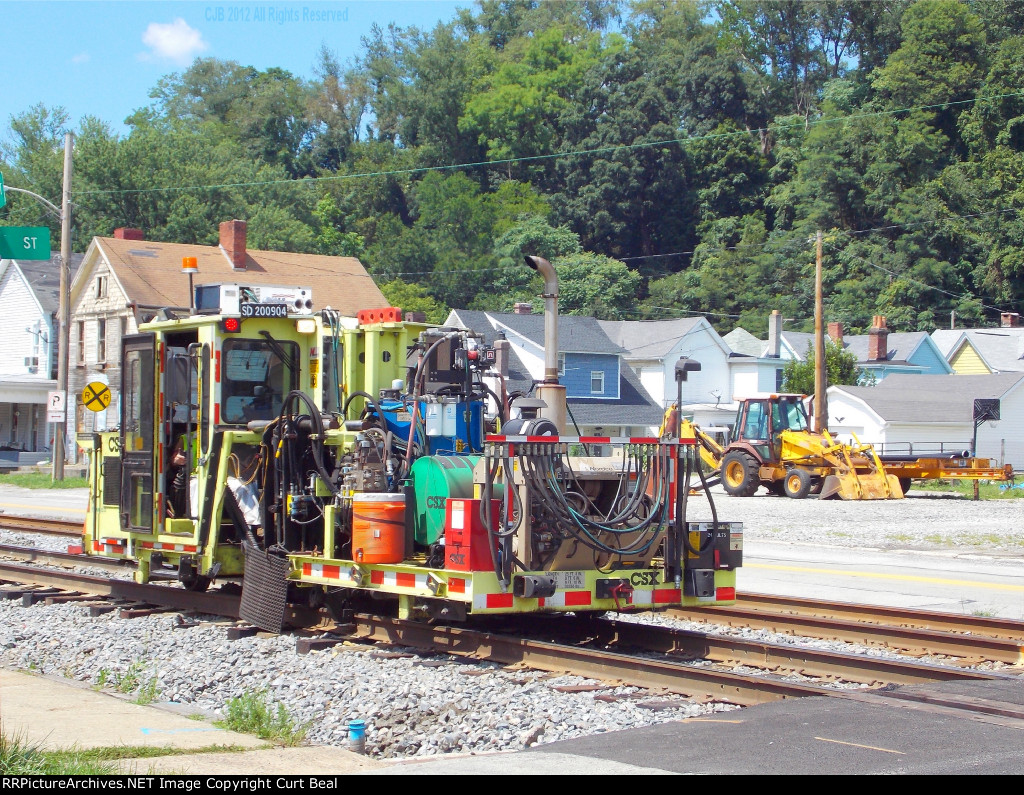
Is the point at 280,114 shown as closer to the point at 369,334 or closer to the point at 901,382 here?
the point at 901,382

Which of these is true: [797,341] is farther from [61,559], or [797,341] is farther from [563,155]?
[61,559]

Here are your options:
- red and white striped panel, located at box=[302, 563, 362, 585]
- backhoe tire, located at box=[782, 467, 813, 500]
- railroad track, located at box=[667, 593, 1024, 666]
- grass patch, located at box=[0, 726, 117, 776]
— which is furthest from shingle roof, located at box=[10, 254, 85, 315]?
grass patch, located at box=[0, 726, 117, 776]

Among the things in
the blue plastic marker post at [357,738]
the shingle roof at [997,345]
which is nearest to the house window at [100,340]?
the blue plastic marker post at [357,738]

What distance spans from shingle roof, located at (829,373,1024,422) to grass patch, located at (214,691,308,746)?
1864 inches

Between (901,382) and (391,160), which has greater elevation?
(391,160)

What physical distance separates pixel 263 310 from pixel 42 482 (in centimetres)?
2819

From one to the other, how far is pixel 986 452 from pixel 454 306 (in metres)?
39.1

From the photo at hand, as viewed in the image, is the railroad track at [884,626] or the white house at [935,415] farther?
the white house at [935,415]

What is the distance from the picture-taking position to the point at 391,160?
4023 inches

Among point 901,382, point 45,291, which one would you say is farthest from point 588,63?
point 45,291

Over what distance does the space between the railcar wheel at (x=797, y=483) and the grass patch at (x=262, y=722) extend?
24.8 metres

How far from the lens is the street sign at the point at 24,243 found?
6.89 m

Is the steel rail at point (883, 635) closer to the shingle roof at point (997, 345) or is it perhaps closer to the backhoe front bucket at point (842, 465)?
the backhoe front bucket at point (842, 465)

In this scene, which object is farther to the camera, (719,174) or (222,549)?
(719,174)
